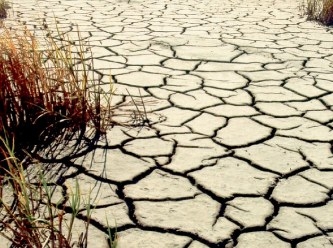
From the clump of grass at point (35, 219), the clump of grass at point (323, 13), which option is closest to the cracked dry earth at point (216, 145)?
the clump of grass at point (35, 219)

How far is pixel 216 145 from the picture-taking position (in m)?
2.14

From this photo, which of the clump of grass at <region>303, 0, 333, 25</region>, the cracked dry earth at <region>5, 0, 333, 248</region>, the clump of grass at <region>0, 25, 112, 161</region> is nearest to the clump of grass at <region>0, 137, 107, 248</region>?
the cracked dry earth at <region>5, 0, 333, 248</region>

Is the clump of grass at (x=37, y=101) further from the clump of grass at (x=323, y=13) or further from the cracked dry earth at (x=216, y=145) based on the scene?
the clump of grass at (x=323, y=13)

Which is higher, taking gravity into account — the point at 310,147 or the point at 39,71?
the point at 39,71

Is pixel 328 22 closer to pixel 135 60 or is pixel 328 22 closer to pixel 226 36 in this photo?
pixel 226 36

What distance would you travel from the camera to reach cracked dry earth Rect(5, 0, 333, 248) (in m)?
1.59

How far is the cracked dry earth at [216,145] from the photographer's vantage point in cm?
159

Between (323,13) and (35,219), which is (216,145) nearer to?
(35,219)

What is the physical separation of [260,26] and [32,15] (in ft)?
7.63

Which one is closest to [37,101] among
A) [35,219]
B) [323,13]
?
[35,219]

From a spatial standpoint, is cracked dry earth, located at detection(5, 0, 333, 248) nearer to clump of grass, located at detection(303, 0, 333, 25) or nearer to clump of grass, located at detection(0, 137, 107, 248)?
clump of grass, located at detection(0, 137, 107, 248)

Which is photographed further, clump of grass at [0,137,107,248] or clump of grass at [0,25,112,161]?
clump of grass at [0,25,112,161]

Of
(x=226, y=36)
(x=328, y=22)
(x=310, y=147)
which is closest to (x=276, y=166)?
(x=310, y=147)

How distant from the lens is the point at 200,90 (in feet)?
9.23
